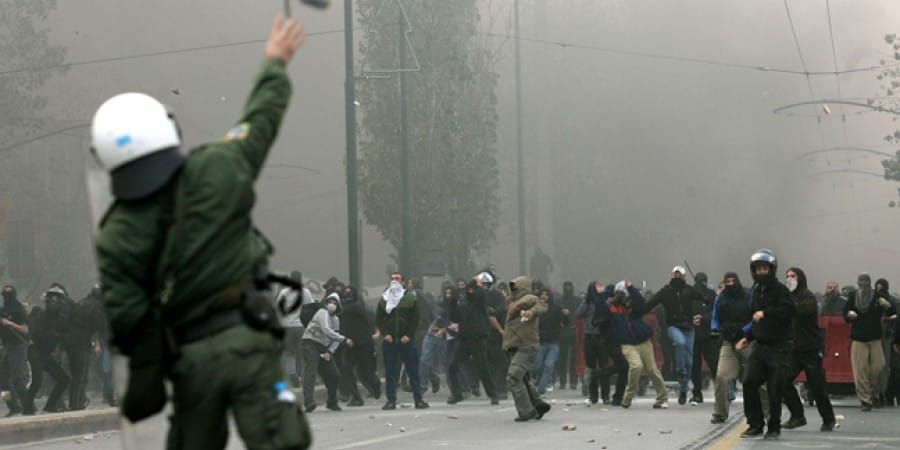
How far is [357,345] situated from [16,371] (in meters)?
4.53

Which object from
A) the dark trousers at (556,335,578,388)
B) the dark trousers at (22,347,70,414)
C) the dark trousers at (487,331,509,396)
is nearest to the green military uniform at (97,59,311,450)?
the dark trousers at (22,347,70,414)

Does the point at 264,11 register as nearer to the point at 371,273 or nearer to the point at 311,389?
the point at 371,273

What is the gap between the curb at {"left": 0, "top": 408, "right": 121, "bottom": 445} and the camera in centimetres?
1761

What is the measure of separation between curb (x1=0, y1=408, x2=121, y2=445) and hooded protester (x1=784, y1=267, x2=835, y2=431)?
6292mm

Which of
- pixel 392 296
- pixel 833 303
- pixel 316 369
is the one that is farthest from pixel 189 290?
pixel 833 303

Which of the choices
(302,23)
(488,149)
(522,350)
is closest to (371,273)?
(488,149)

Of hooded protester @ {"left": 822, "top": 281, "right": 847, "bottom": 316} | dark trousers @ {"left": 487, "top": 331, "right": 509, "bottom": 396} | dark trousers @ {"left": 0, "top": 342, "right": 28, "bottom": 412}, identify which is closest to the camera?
dark trousers @ {"left": 0, "top": 342, "right": 28, "bottom": 412}

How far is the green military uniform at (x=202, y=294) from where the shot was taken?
5074 mm

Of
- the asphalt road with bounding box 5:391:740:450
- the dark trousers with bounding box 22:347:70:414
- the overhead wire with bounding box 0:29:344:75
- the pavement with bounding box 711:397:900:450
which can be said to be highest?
the overhead wire with bounding box 0:29:344:75

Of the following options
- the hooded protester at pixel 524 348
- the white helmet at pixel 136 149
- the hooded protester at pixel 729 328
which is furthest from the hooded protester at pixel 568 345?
the white helmet at pixel 136 149

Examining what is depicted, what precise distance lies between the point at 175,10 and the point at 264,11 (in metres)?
2.94

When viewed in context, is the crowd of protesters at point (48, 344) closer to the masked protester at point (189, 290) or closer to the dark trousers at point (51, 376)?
the dark trousers at point (51, 376)

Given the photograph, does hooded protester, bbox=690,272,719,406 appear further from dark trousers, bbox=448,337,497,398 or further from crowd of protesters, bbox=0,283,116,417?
crowd of protesters, bbox=0,283,116,417

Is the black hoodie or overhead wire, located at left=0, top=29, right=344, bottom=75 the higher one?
overhead wire, located at left=0, top=29, right=344, bottom=75
